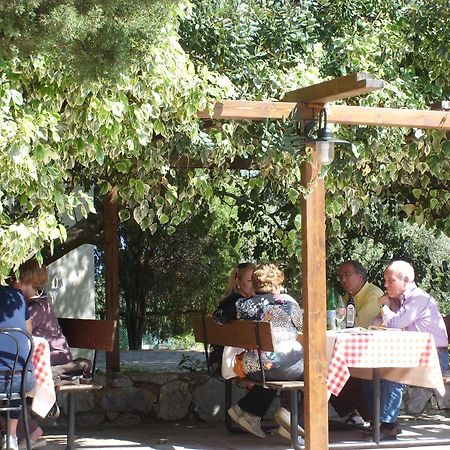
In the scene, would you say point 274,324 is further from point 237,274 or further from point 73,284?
point 73,284

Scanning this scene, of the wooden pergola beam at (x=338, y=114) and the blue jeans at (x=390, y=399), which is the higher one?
the wooden pergola beam at (x=338, y=114)

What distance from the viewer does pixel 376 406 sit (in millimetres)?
7508

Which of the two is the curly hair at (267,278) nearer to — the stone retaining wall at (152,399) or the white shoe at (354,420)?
the white shoe at (354,420)

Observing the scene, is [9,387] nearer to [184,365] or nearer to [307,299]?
[307,299]

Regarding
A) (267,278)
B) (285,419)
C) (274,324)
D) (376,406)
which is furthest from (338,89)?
(285,419)

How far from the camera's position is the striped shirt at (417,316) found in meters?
7.73

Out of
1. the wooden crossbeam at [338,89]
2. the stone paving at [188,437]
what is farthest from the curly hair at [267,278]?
the wooden crossbeam at [338,89]

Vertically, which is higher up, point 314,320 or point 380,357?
point 314,320

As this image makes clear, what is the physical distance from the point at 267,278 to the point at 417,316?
44.1 inches

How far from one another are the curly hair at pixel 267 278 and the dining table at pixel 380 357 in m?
0.52

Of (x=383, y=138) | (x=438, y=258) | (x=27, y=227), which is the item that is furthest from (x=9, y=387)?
(x=438, y=258)

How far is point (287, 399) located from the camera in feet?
26.3

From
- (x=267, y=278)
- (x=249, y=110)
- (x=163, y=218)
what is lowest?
(x=267, y=278)

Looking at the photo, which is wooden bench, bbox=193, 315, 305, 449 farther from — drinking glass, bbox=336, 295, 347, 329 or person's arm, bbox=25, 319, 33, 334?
person's arm, bbox=25, 319, 33, 334
